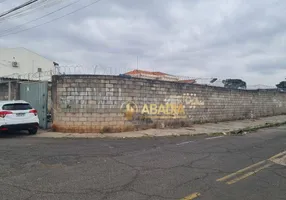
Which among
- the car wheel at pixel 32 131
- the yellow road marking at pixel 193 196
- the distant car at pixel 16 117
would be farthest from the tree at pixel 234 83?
the yellow road marking at pixel 193 196

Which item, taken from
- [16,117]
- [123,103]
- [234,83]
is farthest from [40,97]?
[234,83]

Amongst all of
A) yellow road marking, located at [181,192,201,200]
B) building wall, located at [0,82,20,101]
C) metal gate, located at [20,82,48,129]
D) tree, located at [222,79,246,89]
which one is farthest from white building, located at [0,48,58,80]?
yellow road marking, located at [181,192,201,200]

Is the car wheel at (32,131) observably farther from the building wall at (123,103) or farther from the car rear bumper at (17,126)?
the building wall at (123,103)

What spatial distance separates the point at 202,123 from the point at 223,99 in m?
3.47

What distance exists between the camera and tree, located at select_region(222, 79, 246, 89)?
19888 millimetres

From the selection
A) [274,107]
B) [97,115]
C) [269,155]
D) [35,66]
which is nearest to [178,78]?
[97,115]

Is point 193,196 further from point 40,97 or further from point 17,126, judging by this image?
point 40,97

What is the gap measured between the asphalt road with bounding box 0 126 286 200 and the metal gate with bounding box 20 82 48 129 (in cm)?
467

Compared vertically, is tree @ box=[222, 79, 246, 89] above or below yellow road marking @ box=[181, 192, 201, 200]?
above

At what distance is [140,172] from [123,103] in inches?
289

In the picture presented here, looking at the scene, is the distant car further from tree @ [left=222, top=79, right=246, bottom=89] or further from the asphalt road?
tree @ [left=222, top=79, right=246, bottom=89]

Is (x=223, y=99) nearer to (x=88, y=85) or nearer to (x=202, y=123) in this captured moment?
(x=202, y=123)

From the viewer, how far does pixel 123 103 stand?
41.5ft

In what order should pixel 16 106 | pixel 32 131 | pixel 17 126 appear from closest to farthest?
1. pixel 17 126
2. pixel 16 106
3. pixel 32 131
